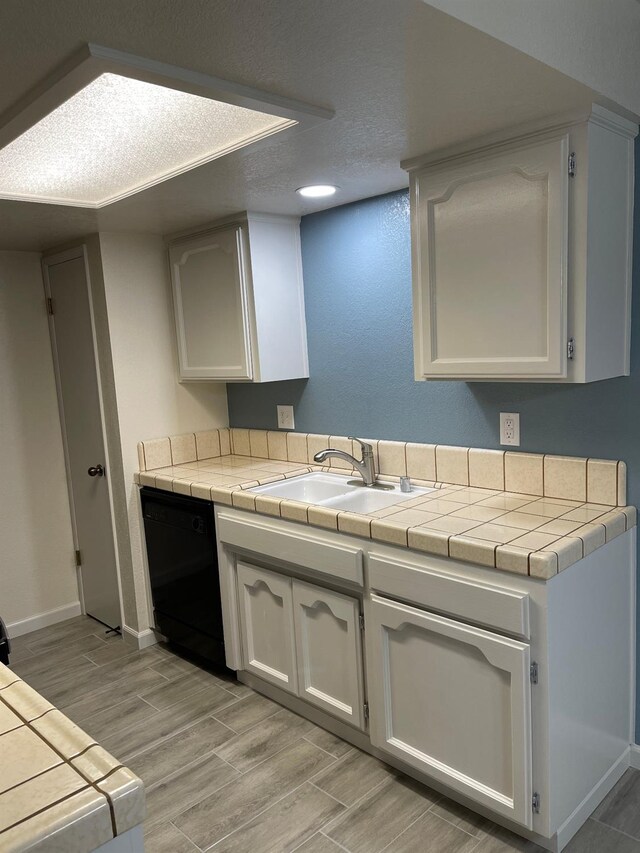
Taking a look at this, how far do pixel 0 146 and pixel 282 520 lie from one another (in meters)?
1.51

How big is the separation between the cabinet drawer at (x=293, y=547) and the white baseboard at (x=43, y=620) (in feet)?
4.85

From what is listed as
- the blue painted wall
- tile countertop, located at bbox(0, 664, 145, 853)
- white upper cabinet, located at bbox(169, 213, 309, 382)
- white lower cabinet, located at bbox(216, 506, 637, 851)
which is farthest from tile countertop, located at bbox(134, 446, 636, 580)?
tile countertop, located at bbox(0, 664, 145, 853)

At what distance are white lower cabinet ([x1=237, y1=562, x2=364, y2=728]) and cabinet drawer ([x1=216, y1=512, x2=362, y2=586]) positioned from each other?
10 cm

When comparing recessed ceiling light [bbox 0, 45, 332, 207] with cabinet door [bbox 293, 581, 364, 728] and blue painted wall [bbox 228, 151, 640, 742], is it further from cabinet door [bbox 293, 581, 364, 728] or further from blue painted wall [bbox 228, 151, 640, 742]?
cabinet door [bbox 293, 581, 364, 728]

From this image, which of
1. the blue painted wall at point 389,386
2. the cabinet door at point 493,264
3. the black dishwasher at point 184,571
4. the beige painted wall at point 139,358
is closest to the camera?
the cabinet door at point 493,264

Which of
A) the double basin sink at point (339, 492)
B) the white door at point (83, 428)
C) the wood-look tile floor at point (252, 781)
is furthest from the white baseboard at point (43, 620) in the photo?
the double basin sink at point (339, 492)

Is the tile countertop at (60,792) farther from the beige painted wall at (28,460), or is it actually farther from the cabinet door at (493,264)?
the beige painted wall at (28,460)

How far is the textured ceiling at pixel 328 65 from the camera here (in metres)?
1.19

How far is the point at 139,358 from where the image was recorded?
3229 millimetres

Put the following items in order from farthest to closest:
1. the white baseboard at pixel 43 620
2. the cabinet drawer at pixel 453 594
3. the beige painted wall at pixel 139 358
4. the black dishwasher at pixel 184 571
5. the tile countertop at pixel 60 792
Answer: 1. the white baseboard at pixel 43 620
2. the beige painted wall at pixel 139 358
3. the black dishwasher at pixel 184 571
4. the cabinet drawer at pixel 453 594
5. the tile countertop at pixel 60 792

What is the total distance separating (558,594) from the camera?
69.5 inches

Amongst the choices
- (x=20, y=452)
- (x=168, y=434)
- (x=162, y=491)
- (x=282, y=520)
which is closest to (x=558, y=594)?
(x=282, y=520)

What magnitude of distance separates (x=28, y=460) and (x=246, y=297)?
5.08 ft

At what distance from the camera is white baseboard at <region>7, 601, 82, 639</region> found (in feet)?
11.6
